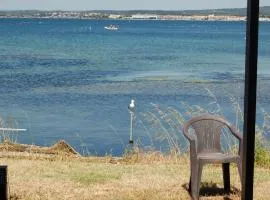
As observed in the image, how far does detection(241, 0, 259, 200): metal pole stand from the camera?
5383 mm

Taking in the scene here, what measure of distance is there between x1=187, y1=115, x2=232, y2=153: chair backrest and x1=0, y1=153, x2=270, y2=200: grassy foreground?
0.47 m

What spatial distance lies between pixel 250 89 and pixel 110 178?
2.76 m

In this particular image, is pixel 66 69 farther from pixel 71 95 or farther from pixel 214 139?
pixel 214 139

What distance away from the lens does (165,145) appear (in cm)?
1365

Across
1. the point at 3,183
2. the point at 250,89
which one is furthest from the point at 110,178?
the point at 250,89

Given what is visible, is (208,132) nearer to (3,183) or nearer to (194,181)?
(194,181)

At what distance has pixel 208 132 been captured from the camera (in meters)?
6.96

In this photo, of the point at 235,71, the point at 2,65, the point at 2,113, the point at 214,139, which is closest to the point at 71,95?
the point at 2,113

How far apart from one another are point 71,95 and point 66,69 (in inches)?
475

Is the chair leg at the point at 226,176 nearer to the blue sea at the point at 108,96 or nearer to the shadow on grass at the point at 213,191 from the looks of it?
the shadow on grass at the point at 213,191

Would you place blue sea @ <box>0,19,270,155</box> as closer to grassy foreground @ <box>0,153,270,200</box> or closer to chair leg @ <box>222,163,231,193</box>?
grassy foreground @ <box>0,153,270,200</box>

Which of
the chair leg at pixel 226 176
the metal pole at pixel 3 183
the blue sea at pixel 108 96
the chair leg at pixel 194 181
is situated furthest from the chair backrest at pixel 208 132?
the blue sea at pixel 108 96

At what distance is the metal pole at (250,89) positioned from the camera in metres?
5.38

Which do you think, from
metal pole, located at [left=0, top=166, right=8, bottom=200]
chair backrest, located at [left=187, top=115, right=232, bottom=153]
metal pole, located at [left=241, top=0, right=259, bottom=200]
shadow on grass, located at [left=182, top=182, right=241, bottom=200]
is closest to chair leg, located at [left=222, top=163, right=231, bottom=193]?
shadow on grass, located at [left=182, top=182, right=241, bottom=200]
